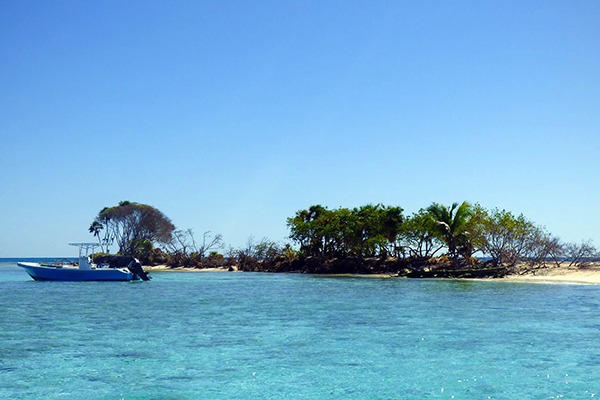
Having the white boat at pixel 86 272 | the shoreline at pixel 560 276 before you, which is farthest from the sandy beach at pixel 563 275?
the white boat at pixel 86 272

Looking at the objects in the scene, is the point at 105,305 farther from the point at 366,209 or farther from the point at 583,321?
the point at 366,209

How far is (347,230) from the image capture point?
6888cm

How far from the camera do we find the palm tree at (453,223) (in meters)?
56.5

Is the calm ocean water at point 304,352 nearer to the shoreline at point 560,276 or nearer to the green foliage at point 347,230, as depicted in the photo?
the shoreline at point 560,276

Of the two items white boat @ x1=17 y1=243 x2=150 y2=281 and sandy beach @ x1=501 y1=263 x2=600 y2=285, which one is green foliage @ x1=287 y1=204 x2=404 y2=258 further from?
white boat @ x1=17 y1=243 x2=150 y2=281

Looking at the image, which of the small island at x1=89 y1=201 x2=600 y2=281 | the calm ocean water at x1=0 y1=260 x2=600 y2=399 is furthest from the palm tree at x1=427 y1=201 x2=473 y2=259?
the calm ocean water at x1=0 y1=260 x2=600 y2=399

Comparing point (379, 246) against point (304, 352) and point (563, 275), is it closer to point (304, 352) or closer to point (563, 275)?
point (563, 275)

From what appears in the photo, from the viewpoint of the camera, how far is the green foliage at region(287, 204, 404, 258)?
6706cm

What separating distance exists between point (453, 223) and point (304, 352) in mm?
45033

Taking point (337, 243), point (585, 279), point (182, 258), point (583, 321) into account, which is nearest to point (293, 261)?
point (337, 243)

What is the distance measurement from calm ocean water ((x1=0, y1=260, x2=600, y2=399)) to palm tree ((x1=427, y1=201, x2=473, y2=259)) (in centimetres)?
2943

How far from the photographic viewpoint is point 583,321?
68.4 feet

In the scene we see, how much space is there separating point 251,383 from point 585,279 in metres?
43.5

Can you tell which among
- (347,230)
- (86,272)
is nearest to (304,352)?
(86,272)
